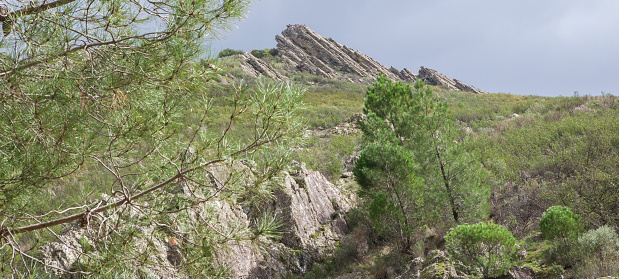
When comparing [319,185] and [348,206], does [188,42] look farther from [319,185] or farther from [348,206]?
[348,206]

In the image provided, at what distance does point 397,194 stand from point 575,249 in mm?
4196

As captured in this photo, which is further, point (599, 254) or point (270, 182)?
point (599, 254)

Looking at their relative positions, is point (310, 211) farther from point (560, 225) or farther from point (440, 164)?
point (560, 225)

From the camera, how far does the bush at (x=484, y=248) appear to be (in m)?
5.91

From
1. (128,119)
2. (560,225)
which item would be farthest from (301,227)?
(128,119)

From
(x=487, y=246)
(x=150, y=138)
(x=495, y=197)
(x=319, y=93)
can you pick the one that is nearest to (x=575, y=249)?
(x=487, y=246)

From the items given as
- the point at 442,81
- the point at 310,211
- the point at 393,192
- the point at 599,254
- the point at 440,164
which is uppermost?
the point at 442,81

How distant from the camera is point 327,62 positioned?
58906 mm

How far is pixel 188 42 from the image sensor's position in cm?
280

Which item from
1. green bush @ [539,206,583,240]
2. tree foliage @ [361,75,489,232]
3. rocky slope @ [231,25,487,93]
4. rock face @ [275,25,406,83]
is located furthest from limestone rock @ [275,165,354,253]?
rock face @ [275,25,406,83]

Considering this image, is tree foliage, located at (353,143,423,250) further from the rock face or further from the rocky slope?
the rock face

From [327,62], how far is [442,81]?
2033cm

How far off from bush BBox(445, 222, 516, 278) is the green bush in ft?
4.05

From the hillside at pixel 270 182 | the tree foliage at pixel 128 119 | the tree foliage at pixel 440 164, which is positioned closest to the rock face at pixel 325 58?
the hillside at pixel 270 182
